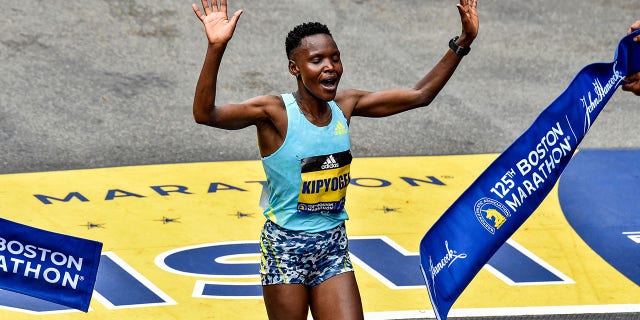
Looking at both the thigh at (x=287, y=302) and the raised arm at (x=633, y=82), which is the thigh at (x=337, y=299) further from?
the raised arm at (x=633, y=82)

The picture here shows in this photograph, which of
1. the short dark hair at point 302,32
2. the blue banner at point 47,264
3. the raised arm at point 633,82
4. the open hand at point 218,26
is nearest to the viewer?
the open hand at point 218,26

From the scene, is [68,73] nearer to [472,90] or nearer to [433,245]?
[472,90]

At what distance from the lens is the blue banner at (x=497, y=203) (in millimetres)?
5664

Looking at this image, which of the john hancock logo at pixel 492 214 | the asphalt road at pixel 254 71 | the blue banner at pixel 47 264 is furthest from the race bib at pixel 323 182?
the asphalt road at pixel 254 71

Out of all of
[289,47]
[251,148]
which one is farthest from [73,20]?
[289,47]

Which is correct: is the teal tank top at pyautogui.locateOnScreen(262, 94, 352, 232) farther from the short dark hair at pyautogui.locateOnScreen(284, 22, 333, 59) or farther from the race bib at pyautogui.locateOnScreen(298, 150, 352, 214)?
the short dark hair at pyautogui.locateOnScreen(284, 22, 333, 59)

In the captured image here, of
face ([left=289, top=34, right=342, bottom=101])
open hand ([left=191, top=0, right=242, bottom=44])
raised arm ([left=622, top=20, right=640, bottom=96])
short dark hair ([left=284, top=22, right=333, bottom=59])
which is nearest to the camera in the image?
open hand ([left=191, top=0, right=242, bottom=44])

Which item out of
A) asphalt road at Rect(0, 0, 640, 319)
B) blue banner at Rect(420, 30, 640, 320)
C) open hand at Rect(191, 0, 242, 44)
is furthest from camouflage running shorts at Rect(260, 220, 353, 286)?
asphalt road at Rect(0, 0, 640, 319)

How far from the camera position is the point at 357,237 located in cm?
840

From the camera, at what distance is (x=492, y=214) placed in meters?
5.69

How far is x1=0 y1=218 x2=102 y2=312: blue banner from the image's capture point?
564 centimetres

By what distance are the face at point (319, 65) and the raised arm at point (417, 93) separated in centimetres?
35

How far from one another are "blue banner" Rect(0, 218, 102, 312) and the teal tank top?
1123 millimetres

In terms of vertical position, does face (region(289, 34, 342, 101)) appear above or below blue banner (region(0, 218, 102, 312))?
above
